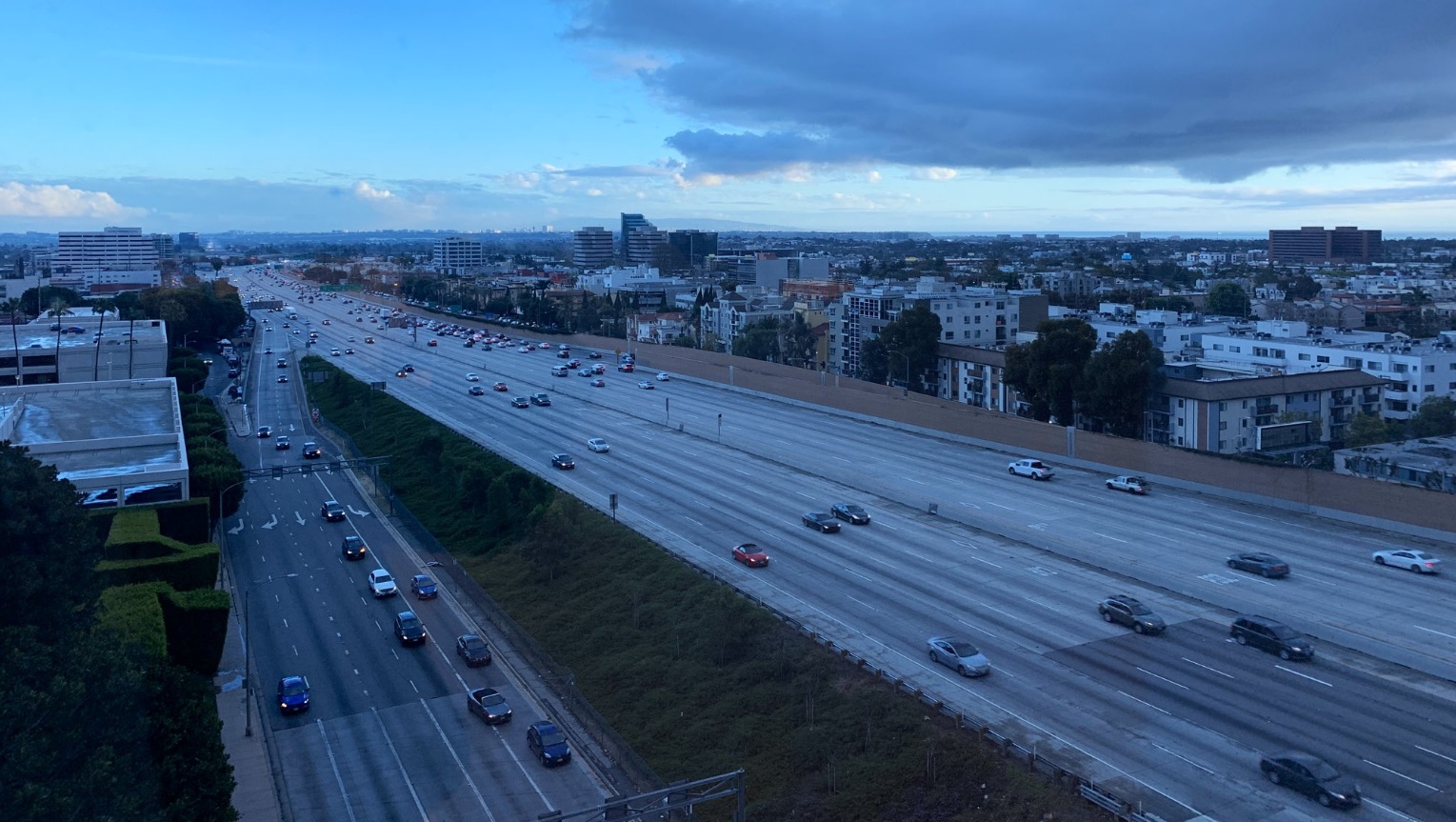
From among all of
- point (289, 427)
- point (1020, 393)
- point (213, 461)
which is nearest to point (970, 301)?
point (1020, 393)

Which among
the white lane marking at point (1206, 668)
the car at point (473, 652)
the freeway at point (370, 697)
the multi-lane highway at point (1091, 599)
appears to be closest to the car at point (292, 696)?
the freeway at point (370, 697)

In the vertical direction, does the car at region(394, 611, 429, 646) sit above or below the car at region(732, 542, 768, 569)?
below

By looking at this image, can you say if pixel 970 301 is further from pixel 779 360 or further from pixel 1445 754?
pixel 1445 754

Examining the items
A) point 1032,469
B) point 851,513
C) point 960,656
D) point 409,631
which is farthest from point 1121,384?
point 409,631

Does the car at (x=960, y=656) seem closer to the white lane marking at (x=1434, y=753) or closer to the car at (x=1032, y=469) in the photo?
the white lane marking at (x=1434, y=753)

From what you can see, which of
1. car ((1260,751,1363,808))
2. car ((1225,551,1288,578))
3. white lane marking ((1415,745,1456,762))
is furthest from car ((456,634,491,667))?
car ((1225,551,1288,578))

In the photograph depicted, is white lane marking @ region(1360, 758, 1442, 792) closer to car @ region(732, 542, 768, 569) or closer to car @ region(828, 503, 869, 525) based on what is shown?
car @ region(732, 542, 768, 569)
